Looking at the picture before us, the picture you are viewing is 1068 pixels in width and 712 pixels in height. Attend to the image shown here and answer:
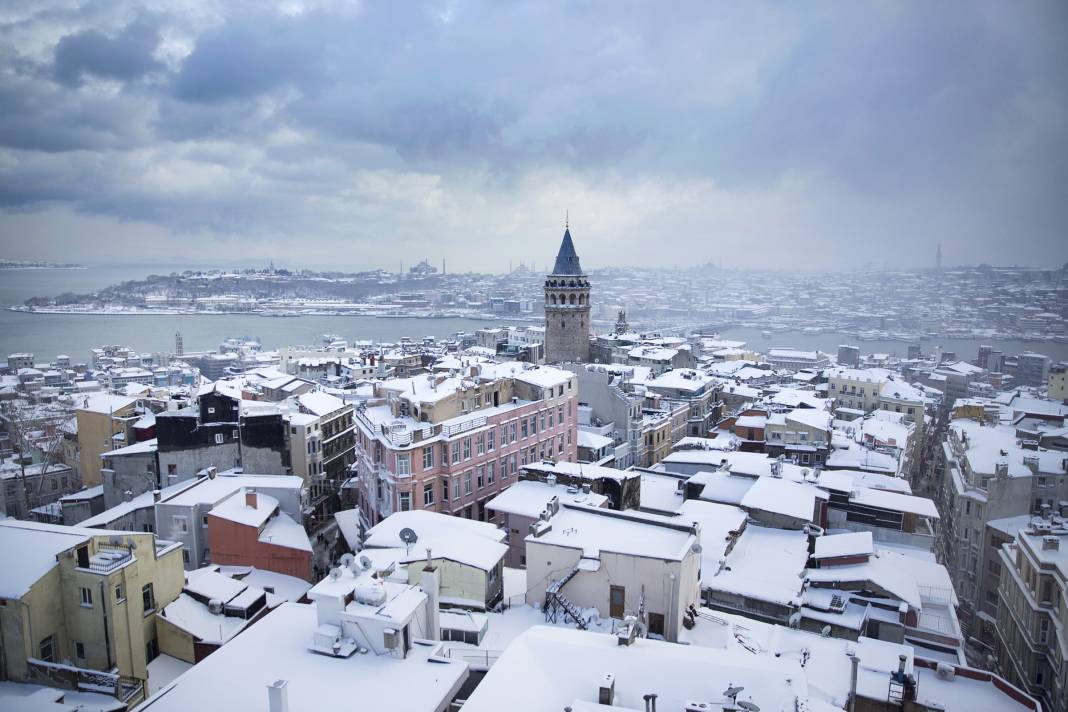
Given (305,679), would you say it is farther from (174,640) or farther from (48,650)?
(174,640)

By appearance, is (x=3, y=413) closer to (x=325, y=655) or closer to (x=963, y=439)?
(x=325, y=655)

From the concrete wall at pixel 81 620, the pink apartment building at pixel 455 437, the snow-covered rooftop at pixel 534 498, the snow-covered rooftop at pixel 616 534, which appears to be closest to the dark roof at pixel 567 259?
the pink apartment building at pixel 455 437

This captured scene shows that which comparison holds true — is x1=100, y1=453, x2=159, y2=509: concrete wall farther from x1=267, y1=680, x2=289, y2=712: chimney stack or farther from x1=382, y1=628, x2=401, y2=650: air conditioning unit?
x1=267, y1=680, x2=289, y2=712: chimney stack

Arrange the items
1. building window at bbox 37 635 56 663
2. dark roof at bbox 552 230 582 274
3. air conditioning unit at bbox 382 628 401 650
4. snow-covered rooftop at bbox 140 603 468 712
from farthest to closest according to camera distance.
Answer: dark roof at bbox 552 230 582 274
building window at bbox 37 635 56 663
air conditioning unit at bbox 382 628 401 650
snow-covered rooftop at bbox 140 603 468 712

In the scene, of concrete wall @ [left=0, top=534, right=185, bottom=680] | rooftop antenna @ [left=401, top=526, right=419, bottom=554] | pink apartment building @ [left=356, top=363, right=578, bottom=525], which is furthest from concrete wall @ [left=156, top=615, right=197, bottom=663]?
pink apartment building @ [left=356, top=363, right=578, bottom=525]

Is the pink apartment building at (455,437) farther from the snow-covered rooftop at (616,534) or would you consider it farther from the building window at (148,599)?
the building window at (148,599)

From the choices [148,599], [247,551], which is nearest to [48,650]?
[148,599]
